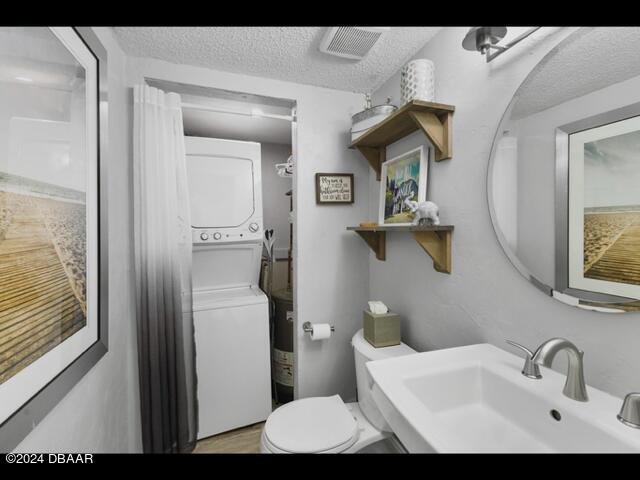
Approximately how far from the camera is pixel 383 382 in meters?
0.83

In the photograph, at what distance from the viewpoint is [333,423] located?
1.32m

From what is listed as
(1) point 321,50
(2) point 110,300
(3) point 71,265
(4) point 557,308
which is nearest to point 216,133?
(1) point 321,50

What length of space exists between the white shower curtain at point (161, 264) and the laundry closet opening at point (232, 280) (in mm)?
171

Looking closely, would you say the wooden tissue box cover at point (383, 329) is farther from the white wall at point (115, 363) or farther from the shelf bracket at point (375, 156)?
the white wall at point (115, 363)

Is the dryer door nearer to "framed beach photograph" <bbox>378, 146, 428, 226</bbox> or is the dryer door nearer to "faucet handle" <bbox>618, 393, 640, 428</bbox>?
"framed beach photograph" <bbox>378, 146, 428, 226</bbox>

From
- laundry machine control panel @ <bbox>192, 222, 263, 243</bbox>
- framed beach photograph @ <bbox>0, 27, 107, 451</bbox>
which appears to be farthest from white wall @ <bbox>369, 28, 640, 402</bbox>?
framed beach photograph @ <bbox>0, 27, 107, 451</bbox>

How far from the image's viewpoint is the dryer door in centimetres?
188

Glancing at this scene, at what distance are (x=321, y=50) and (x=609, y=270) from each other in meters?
1.39

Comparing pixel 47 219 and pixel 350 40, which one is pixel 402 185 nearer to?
pixel 350 40

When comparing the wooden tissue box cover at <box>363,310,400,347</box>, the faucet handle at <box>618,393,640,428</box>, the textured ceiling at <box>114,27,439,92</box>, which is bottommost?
the wooden tissue box cover at <box>363,310,400,347</box>

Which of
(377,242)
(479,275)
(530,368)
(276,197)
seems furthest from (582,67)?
(276,197)

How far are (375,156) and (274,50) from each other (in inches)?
31.2

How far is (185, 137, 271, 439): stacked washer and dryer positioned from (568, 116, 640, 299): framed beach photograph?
5.28 feet
